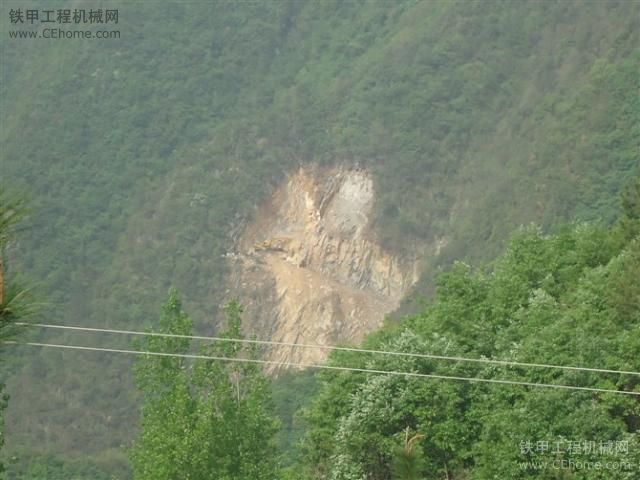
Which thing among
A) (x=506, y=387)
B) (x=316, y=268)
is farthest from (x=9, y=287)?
(x=316, y=268)

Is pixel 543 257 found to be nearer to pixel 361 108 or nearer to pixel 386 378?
pixel 386 378

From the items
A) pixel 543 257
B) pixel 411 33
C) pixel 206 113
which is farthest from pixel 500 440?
pixel 206 113

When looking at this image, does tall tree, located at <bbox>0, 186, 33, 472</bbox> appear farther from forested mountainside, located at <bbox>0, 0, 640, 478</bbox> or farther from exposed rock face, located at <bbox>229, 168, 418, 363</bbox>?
exposed rock face, located at <bbox>229, 168, 418, 363</bbox>

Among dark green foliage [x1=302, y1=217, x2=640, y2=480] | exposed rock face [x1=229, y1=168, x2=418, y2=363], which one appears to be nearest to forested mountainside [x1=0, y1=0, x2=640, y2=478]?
exposed rock face [x1=229, y1=168, x2=418, y2=363]

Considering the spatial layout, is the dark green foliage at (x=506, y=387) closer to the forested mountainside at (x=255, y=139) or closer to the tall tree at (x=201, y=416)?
the tall tree at (x=201, y=416)

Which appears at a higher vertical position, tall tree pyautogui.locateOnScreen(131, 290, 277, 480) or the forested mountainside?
the forested mountainside

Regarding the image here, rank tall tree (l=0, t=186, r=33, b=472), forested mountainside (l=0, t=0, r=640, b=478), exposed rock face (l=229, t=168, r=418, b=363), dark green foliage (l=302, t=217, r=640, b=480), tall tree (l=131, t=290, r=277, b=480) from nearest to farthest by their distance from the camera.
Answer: tall tree (l=0, t=186, r=33, b=472) < dark green foliage (l=302, t=217, r=640, b=480) < tall tree (l=131, t=290, r=277, b=480) < forested mountainside (l=0, t=0, r=640, b=478) < exposed rock face (l=229, t=168, r=418, b=363)

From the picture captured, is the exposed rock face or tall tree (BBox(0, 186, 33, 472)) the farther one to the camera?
the exposed rock face
